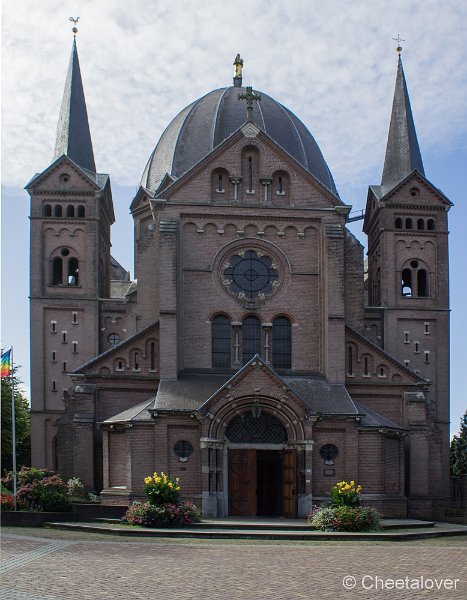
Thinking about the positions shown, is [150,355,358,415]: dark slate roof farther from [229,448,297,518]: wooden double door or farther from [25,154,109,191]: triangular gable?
[25,154,109,191]: triangular gable

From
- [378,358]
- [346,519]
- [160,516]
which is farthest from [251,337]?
[160,516]

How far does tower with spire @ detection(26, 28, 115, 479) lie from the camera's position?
5206cm

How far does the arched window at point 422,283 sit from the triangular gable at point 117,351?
57.9 ft

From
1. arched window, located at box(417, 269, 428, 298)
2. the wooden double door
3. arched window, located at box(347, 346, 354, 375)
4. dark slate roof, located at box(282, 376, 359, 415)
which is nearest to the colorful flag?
the wooden double door

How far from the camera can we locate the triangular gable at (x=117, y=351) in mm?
45219

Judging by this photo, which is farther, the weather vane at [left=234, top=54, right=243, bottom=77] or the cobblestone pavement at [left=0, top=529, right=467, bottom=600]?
the weather vane at [left=234, top=54, right=243, bottom=77]

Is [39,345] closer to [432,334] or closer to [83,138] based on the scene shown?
[83,138]

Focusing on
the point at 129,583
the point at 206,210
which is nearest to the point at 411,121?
the point at 206,210

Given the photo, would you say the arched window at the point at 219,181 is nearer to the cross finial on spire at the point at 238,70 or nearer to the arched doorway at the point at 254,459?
the arched doorway at the point at 254,459

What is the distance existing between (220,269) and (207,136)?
14.1 metres

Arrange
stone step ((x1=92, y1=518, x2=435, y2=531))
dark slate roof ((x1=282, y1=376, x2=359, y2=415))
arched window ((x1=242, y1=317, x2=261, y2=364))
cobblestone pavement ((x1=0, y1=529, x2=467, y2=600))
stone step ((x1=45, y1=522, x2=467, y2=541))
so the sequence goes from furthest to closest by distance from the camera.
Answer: arched window ((x1=242, y1=317, x2=261, y2=364)), dark slate roof ((x1=282, y1=376, x2=359, y2=415)), stone step ((x1=92, y1=518, x2=435, y2=531)), stone step ((x1=45, y1=522, x2=467, y2=541)), cobblestone pavement ((x1=0, y1=529, x2=467, y2=600))

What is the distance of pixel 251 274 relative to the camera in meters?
46.6

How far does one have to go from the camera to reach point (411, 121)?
58594 millimetres

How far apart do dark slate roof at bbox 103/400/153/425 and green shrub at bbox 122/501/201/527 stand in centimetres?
765
